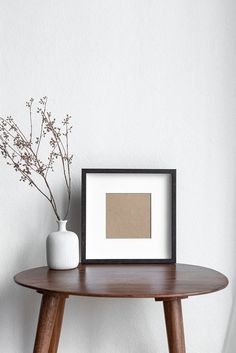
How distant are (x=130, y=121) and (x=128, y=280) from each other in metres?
0.55

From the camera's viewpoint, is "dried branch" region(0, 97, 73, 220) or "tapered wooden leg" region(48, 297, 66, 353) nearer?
"tapered wooden leg" region(48, 297, 66, 353)

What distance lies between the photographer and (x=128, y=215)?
1703mm

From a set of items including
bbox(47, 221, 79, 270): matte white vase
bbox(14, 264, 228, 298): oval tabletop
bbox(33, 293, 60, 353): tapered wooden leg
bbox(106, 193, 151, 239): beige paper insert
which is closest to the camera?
bbox(14, 264, 228, 298): oval tabletop

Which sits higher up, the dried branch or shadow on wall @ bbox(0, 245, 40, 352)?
the dried branch

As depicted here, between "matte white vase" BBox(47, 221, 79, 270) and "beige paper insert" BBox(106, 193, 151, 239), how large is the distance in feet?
0.49

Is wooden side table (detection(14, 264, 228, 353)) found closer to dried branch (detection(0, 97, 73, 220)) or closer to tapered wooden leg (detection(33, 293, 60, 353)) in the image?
tapered wooden leg (detection(33, 293, 60, 353))

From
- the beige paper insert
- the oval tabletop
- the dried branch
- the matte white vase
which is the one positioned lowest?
the oval tabletop

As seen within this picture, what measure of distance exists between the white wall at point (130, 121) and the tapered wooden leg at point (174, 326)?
0.29m

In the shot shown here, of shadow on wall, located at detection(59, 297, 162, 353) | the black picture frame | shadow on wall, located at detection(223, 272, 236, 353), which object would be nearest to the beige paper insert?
the black picture frame

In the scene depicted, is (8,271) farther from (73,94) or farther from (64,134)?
Answer: (73,94)

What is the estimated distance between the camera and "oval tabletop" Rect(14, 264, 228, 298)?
52.5 inches

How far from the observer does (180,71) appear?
178 centimetres

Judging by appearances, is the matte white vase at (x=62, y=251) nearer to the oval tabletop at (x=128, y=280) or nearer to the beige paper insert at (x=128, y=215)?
the oval tabletop at (x=128, y=280)

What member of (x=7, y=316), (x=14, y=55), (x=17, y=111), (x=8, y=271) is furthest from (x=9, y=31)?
(x=7, y=316)
